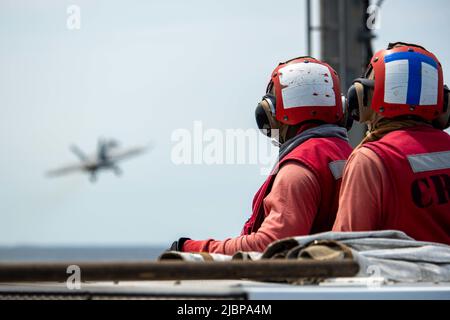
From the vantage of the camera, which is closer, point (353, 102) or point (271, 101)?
point (353, 102)

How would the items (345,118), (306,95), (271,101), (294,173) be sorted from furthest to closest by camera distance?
(345,118)
(271,101)
(306,95)
(294,173)

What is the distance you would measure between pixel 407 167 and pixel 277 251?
907 mm

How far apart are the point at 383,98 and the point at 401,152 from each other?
41cm

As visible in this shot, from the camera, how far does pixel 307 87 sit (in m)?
6.16

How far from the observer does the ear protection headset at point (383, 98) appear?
566 centimetres

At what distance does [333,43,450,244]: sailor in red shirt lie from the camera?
5250mm

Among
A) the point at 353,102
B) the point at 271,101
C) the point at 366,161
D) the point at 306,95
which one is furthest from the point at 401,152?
the point at 271,101

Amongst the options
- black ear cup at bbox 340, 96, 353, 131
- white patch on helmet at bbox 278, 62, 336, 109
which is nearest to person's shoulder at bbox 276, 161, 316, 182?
white patch on helmet at bbox 278, 62, 336, 109

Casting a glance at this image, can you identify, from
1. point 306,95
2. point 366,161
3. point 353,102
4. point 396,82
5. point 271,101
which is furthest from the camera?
point 271,101

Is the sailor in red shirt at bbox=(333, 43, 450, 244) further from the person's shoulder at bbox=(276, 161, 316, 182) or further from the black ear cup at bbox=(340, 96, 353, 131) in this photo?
the black ear cup at bbox=(340, 96, 353, 131)

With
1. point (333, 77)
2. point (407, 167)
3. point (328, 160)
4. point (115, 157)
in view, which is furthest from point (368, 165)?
point (115, 157)

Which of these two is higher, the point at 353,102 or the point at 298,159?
the point at 353,102

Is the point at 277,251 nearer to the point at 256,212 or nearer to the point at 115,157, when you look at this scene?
the point at 256,212

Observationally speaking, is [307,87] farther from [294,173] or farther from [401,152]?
[401,152]
